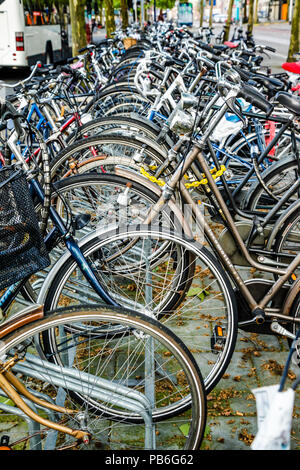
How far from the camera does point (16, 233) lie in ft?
6.57

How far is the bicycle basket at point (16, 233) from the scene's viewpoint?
198 centimetres

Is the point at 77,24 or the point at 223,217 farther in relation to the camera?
the point at 77,24

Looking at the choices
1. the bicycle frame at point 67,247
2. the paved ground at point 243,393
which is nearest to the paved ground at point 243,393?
the paved ground at point 243,393

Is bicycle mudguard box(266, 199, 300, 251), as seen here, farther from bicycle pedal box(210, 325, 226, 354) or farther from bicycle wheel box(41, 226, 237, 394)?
bicycle pedal box(210, 325, 226, 354)

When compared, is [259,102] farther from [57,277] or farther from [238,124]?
[238,124]

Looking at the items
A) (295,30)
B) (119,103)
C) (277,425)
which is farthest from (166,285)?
(295,30)

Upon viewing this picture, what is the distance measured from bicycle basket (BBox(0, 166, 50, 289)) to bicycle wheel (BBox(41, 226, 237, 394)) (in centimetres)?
42

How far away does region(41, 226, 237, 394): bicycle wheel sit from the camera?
8.27 ft

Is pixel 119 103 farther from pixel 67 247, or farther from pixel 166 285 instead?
pixel 67 247

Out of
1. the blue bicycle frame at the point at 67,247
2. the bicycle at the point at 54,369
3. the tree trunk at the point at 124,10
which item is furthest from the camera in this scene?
the tree trunk at the point at 124,10

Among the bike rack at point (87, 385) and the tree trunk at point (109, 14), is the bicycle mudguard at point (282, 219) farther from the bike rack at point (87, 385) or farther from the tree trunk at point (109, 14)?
the tree trunk at point (109, 14)

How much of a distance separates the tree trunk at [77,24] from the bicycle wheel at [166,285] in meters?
9.65

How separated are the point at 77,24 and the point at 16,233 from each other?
11.4 m
